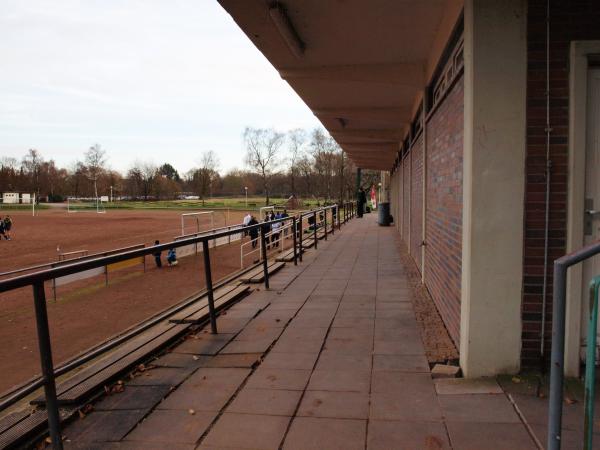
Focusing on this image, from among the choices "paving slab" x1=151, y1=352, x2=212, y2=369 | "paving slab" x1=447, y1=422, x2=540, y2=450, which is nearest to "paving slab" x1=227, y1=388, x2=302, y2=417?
"paving slab" x1=151, y1=352, x2=212, y2=369

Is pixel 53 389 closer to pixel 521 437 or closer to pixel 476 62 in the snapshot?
pixel 521 437

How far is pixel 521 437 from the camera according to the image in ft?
8.29

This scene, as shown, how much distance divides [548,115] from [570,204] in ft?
1.99

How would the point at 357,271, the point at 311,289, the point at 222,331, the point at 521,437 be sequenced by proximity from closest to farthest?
the point at 521,437, the point at 222,331, the point at 311,289, the point at 357,271

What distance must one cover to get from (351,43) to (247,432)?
4143mm

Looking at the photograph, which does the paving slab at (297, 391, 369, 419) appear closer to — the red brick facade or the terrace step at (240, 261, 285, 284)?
the red brick facade

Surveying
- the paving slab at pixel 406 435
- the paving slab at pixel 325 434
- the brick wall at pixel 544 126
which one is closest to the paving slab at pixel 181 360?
the paving slab at pixel 325 434

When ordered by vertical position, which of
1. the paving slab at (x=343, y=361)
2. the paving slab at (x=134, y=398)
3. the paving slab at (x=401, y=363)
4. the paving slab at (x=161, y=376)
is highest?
the paving slab at (x=401, y=363)

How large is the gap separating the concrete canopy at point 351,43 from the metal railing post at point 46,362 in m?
2.69

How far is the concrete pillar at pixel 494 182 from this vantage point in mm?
3162

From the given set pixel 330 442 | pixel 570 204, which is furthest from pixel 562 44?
pixel 330 442

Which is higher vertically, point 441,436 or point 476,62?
point 476,62

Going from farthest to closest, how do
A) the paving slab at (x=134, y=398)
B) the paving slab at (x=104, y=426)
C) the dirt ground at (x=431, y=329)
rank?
the dirt ground at (x=431, y=329)
the paving slab at (x=134, y=398)
the paving slab at (x=104, y=426)

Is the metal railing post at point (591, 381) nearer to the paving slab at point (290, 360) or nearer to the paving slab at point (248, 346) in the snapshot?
the paving slab at point (290, 360)
